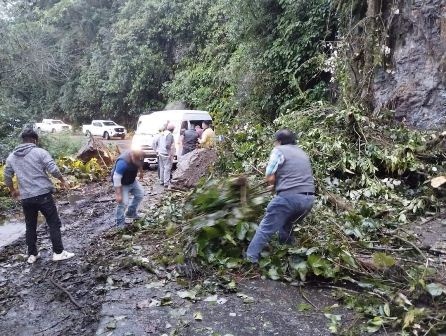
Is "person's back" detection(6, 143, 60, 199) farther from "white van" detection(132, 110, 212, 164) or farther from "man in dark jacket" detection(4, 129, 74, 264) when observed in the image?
"white van" detection(132, 110, 212, 164)

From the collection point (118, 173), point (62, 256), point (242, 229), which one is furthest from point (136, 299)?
point (118, 173)

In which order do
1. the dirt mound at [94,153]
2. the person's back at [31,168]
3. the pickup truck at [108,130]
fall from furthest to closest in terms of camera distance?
1. the pickup truck at [108,130]
2. the dirt mound at [94,153]
3. the person's back at [31,168]

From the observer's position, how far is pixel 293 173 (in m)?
4.88

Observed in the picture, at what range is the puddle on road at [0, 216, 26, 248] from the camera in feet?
23.1

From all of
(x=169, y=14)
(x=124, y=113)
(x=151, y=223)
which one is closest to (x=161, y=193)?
(x=151, y=223)

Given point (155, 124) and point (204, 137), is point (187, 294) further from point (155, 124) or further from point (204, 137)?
point (155, 124)

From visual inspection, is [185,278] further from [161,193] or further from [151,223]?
[161,193]

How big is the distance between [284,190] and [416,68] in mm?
6858

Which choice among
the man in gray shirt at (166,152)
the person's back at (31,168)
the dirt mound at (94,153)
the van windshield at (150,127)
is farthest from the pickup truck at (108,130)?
the person's back at (31,168)

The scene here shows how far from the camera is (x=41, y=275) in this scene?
5402mm

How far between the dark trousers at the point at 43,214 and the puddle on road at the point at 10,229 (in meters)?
1.25

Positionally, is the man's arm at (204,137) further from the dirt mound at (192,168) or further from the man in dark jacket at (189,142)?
the dirt mound at (192,168)

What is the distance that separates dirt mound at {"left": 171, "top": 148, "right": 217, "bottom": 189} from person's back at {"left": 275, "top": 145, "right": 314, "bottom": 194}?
15.5 feet

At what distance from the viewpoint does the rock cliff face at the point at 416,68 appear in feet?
31.2
